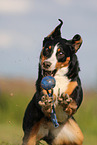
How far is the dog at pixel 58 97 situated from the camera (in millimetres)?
6848

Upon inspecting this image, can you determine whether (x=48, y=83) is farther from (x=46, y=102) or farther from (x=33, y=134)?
(x=33, y=134)

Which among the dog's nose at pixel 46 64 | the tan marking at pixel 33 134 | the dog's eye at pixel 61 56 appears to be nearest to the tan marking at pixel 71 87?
the dog's eye at pixel 61 56

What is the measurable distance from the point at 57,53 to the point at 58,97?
2.61 feet

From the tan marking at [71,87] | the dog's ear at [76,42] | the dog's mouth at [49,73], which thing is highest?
the dog's ear at [76,42]

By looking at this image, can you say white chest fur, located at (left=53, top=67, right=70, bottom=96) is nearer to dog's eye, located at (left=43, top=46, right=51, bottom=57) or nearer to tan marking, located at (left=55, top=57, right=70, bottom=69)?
tan marking, located at (left=55, top=57, right=70, bottom=69)

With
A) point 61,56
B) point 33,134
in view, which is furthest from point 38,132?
point 61,56

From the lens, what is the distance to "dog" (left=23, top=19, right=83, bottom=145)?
6.85 metres

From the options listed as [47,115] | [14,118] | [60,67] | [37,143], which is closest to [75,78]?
[60,67]

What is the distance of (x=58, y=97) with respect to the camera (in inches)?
267

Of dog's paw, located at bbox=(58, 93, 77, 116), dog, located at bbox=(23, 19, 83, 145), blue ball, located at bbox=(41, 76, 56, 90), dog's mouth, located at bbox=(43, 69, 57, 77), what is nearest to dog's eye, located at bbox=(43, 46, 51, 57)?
dog, located at bbox=(23, 19, 83, 145)

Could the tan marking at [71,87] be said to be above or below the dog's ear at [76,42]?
below

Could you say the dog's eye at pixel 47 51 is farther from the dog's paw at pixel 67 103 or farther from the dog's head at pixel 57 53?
the dog's paw at pixel 67 103

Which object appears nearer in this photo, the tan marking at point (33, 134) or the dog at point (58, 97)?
the dog at point (58, 97)

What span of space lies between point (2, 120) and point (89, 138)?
10.2 feet
